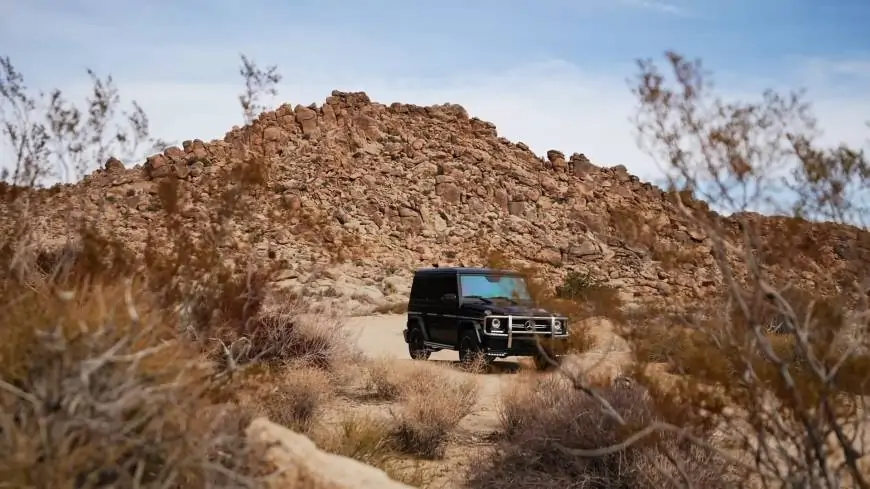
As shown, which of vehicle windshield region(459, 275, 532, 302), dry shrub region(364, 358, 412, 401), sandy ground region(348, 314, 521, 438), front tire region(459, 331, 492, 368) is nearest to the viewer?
sandy ground region(348, 314, 521, 438)

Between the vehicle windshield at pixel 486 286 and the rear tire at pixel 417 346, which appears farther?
the rear tire at pixel 417 346

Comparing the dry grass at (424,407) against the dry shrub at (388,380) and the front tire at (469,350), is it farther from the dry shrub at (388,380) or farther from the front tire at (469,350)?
the front tire at (469,350)

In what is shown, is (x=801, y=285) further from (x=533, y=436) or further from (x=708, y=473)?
(x=533, y=436)

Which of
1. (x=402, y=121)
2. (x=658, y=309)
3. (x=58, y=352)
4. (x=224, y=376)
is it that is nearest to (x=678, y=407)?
(x=658, y=309)

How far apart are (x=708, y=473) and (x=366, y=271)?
3480cm

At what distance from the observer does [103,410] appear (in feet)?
12.4

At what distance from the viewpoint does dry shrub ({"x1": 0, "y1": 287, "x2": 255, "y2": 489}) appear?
3.70 meters

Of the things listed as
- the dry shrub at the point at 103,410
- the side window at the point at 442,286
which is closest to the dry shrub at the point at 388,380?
the side window at the point at 442,286

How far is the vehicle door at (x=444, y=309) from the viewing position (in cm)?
1555

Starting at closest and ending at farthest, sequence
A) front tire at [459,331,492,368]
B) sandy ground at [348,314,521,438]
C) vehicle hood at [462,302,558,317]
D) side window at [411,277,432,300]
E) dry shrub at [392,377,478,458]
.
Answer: dry shrub at [392,377,478,458] → sandy ground at [348,314,521,438] → vehicle hood at [462,302,558,317] → front tire at [459,331,492,368] → side window at [411,277,432,300]

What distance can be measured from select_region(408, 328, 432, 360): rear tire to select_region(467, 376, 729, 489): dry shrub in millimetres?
8372

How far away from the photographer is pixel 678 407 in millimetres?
6133

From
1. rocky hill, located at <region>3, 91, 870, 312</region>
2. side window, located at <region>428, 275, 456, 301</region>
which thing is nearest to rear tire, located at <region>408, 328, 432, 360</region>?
side window, located at <region>428, 275, 456, 301</region>

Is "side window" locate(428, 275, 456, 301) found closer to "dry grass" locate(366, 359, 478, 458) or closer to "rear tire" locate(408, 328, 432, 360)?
"rear tire" locate(408, 328, 432, 360)
